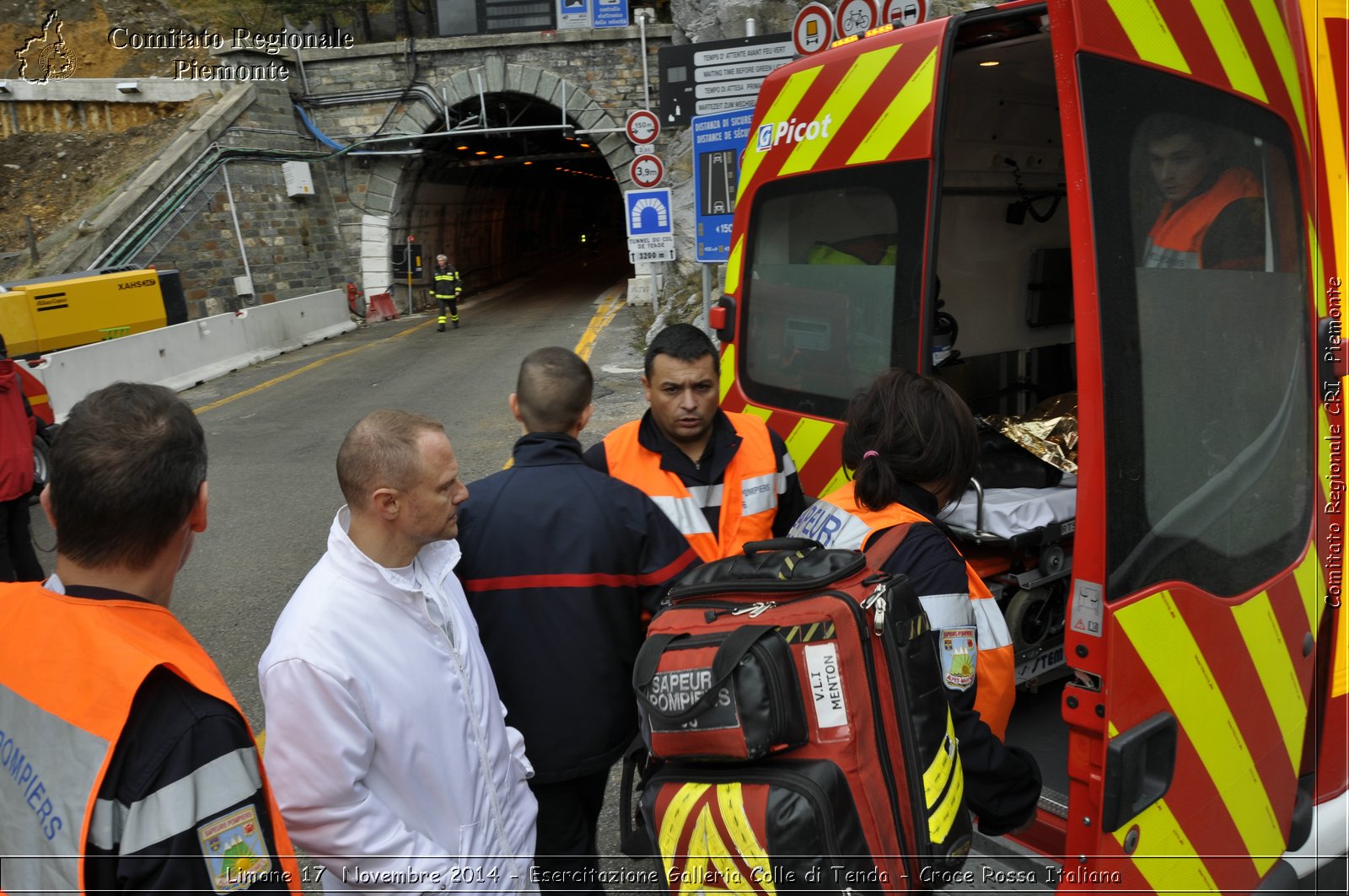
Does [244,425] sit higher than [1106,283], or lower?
lower

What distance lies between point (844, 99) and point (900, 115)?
338 millimetres

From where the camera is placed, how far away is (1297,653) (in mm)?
2279

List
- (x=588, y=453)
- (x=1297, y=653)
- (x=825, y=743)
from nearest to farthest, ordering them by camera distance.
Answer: (x=825, y=743)
(x=1297, y=653)
(x=588, y=453)

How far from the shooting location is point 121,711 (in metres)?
1.30

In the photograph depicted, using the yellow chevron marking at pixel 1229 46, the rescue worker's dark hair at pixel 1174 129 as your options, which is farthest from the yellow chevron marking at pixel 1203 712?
the yellow chevron marking at pixel 1229 46

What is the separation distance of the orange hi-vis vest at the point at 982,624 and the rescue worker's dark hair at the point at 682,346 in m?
1.01

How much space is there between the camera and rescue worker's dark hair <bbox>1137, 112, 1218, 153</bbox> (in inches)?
78.0

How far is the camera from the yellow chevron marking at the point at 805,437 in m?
3.62

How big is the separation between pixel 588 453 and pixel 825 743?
5.51 feet

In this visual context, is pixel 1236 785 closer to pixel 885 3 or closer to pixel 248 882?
pixel 248 882

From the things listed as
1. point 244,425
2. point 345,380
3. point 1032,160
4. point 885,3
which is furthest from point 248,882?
point 345,380

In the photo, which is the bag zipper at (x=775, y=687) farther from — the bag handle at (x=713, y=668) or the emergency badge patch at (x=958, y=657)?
the emergency badge patch at (x=958, y=657)

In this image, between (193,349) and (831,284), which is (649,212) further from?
(831,284)

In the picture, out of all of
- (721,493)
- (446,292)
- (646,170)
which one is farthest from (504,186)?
(721,493)
